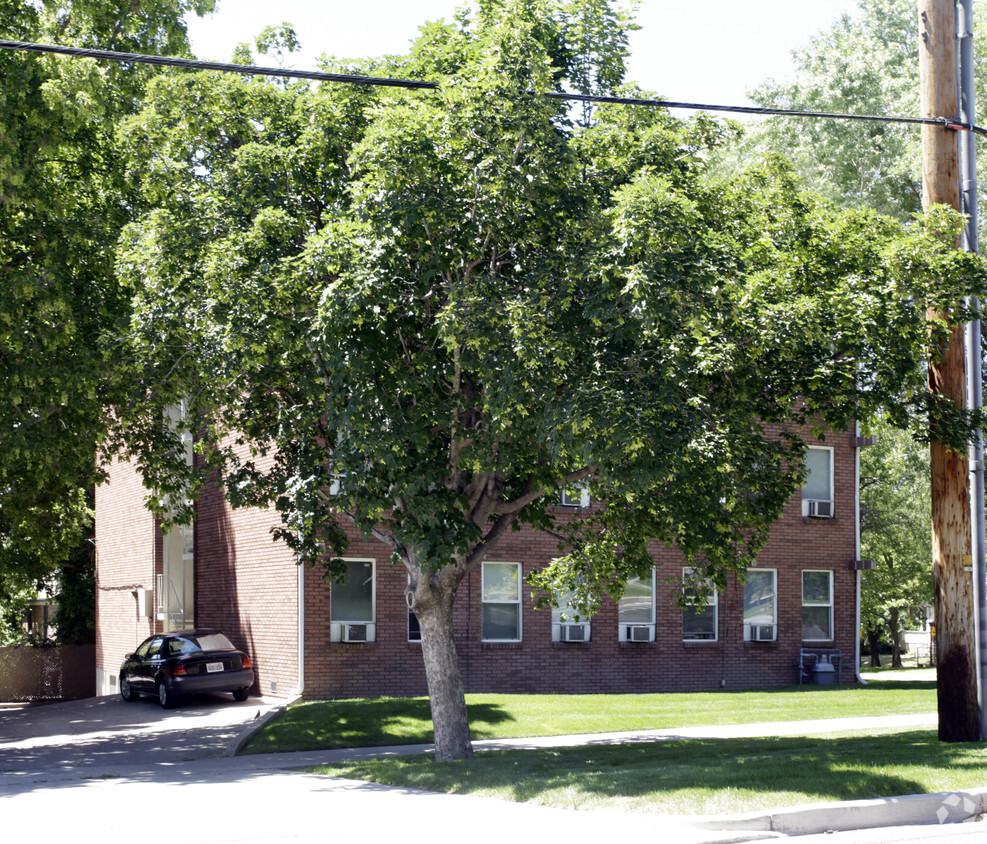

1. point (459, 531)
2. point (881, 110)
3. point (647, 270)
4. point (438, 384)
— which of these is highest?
point (881, 110)

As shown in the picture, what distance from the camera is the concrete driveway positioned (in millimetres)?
15883

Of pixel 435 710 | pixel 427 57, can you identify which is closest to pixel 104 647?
pixel 435 710

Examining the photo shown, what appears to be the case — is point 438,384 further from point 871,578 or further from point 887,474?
point 871,578

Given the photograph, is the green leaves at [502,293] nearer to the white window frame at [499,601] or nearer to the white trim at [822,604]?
the white window frame at [499,601]

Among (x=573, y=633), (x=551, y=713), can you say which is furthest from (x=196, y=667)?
(x=573, y=633)

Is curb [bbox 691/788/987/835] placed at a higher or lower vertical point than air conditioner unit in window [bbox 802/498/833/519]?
lower

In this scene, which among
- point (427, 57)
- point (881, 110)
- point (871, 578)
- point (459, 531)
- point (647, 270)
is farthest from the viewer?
point (871, 578)

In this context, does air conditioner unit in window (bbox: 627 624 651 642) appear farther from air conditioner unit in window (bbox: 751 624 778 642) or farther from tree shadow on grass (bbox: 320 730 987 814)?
tree shadow on grass (bbox: 320 730 987 814)

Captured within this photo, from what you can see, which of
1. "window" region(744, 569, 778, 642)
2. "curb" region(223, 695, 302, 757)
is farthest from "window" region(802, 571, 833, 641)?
"curb" region(223, 695, 302, 757)

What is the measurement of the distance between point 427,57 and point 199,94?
282 cm

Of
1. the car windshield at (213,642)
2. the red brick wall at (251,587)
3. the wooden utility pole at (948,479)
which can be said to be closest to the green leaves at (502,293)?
the wooden utility pole at (948,479)

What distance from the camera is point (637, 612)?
25516 mm

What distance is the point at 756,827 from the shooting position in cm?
869

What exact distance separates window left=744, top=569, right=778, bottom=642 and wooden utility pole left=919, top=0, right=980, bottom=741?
44.0 feet
